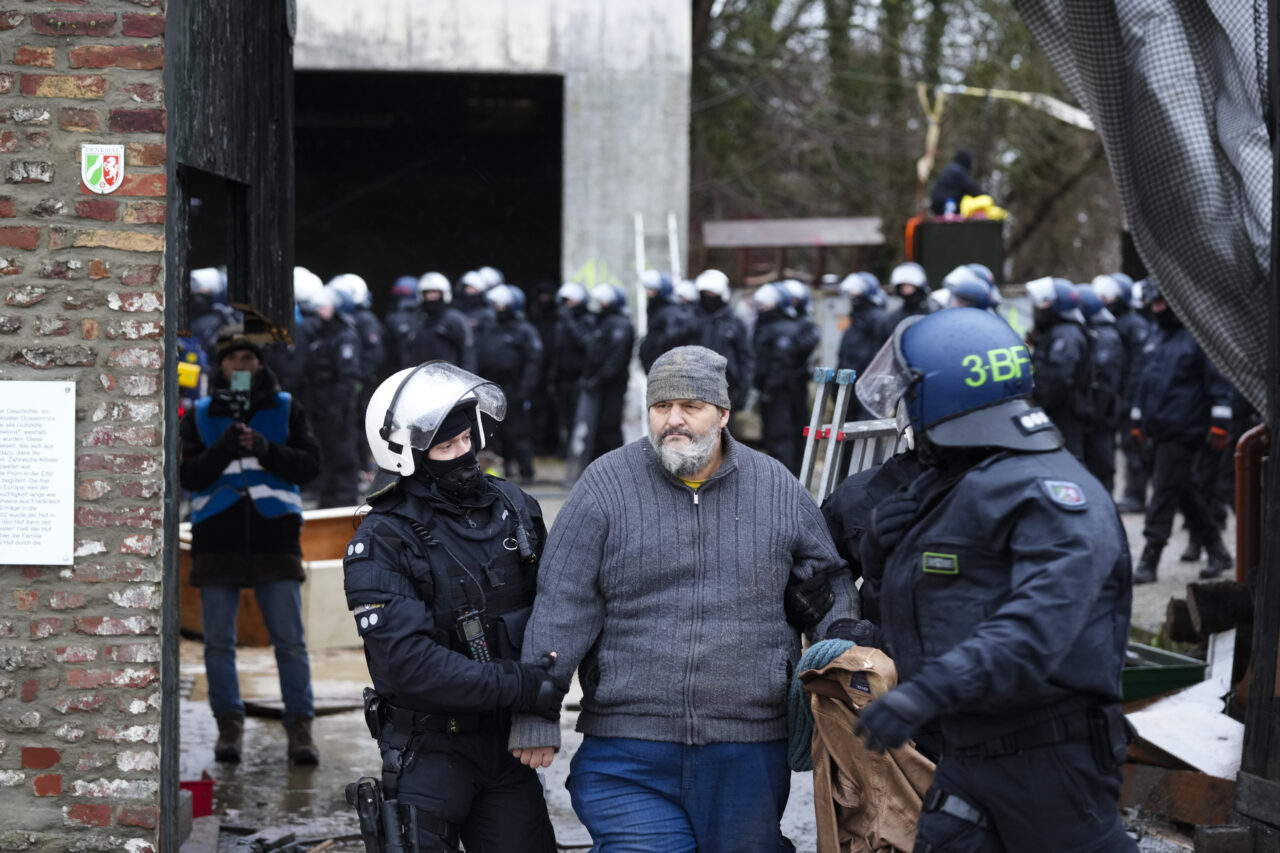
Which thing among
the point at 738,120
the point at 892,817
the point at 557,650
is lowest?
the point at 892,817

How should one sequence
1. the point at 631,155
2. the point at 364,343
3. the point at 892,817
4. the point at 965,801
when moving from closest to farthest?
the point at 965,801 → the point at 892,817 → the point at 364,343 → the point at 631,155

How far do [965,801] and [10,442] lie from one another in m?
2.87

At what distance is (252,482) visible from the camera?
22.2 feet

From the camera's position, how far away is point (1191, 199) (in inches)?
220

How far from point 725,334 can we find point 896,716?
1268cm

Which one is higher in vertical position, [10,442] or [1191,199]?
[1191,199]

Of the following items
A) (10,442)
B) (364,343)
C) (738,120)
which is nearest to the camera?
(10,442)

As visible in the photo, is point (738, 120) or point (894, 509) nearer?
point (894, 509)

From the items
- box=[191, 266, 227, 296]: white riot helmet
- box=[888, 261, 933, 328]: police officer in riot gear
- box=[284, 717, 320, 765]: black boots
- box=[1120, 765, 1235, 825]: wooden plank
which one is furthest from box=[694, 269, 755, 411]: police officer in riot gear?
box=[1120, 765, 1235, 825]: wooden plank

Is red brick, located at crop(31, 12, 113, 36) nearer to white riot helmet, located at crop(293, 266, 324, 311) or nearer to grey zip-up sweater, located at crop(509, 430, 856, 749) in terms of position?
grey zip-up sweater, located at crop(509, 430, 856, 749)

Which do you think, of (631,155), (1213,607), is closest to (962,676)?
(1213,607)

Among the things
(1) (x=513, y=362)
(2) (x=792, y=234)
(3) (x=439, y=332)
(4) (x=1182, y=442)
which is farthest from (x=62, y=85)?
(2) (x=792, y=234)

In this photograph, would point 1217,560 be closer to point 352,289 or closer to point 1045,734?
point 1045,734

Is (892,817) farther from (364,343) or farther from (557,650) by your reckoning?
(364,343)
